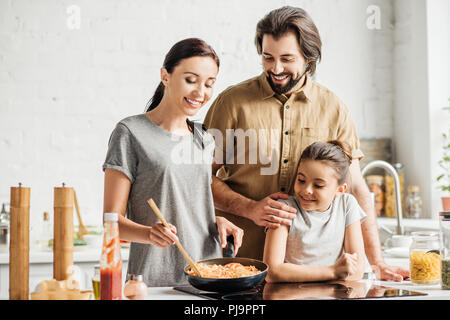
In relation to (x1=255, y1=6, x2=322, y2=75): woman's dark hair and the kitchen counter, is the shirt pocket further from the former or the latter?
the kitchen counter

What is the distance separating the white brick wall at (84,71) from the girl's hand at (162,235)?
5.85ft

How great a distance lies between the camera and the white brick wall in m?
2.97

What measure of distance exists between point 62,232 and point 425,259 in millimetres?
922

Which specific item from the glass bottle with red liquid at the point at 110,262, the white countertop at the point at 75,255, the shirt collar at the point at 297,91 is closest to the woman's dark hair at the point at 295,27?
the shirt collar at the point at 297,91

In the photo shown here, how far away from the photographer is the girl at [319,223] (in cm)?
158

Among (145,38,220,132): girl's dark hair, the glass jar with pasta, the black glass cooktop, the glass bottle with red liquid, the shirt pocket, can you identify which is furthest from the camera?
the shirt pocket

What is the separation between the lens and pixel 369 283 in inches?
58.1

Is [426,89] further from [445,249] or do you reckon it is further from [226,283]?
[226,283]

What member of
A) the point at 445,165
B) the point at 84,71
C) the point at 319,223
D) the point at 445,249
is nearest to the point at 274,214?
the point at 319,223

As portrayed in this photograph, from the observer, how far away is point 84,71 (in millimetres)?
3033

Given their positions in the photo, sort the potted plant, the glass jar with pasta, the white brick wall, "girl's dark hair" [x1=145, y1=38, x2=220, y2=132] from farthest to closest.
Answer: the potted plant → the white brick wall → "girl's dark hair" [x1=145, y1=38, x2=220, y2=132] → the glass jar with pasta

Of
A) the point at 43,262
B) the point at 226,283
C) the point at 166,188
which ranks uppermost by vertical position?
the point at 166,188

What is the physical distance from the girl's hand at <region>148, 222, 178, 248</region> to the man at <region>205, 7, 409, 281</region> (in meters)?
0.48

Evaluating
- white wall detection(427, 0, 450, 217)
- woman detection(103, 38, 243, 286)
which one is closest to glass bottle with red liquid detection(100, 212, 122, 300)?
woman detection(103, 38, 243, 286)
